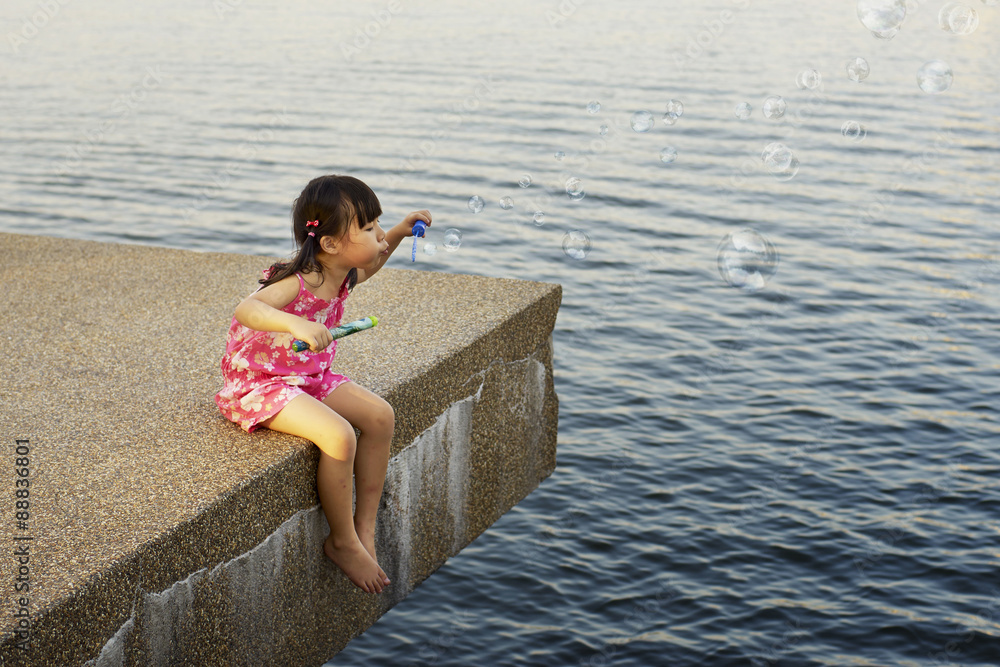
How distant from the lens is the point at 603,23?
102 ft

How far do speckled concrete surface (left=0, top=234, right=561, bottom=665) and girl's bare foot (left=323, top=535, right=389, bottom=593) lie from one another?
0.28 feet

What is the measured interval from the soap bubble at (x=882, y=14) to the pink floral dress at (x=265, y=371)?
5368 millimetres

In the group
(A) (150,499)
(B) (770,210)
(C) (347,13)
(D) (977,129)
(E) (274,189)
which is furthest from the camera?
(C) (347,13)

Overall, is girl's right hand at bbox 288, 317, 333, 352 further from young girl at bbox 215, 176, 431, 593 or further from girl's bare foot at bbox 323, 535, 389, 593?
girl's bare foot at bbox 323, 535, 389, 593

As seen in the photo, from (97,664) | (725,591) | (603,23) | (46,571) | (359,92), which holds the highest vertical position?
(603,23)

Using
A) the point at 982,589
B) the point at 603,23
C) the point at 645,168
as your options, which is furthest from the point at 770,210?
the point at 603,23

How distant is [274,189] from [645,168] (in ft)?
16.3

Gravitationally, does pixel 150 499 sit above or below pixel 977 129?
below

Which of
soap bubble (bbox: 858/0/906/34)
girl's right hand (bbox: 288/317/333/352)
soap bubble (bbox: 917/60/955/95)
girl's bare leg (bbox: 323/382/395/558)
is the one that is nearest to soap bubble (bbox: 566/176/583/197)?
soap bubble (bbox: 917/60/955/95)

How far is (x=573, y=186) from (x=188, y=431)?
9.87 m

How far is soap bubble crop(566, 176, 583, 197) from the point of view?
44.1ft

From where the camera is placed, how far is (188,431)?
4254 mm

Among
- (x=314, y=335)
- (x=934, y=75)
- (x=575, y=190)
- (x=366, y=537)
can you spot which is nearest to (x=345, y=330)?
(x=314, y=335)

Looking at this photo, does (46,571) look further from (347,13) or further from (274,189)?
(347,13)
